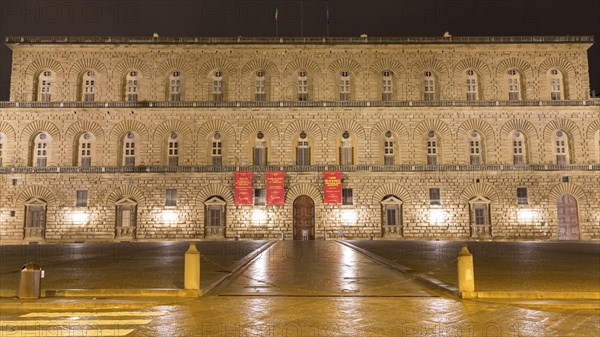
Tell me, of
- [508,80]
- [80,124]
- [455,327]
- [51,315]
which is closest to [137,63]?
[80,124]

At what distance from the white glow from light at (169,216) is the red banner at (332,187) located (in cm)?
1018

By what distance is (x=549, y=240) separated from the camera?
32.7 meters

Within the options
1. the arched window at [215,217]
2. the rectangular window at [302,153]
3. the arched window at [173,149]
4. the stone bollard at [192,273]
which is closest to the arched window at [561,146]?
the rectangular window at [302,153]

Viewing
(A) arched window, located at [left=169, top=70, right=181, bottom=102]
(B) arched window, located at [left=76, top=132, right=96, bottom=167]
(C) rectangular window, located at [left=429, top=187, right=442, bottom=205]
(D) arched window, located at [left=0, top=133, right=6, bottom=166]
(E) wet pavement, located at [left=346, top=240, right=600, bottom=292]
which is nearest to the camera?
(E) wet pavement, located at [left=346, top=240, right=600, bottom=292]

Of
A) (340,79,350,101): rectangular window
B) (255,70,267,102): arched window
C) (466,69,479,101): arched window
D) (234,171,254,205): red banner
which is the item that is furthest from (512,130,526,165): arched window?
(234,171,254,205): red banner

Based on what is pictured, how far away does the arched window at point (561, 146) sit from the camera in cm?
3406

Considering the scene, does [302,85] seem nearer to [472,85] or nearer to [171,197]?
[171,197]

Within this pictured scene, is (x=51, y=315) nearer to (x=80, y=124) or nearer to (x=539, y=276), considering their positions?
(x=539, y=276)

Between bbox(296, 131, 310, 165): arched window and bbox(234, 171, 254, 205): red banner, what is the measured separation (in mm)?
3665

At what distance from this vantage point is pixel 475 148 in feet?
112

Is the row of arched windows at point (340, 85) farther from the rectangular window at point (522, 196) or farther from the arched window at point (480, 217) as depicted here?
the arched window at point (480, 217)

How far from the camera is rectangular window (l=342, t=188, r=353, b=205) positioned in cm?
3328

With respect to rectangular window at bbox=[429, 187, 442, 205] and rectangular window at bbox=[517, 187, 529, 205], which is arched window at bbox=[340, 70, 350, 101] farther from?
rectangular window at bbox=[517, 187, 529, 205]

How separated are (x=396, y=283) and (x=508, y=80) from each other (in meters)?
27.6
